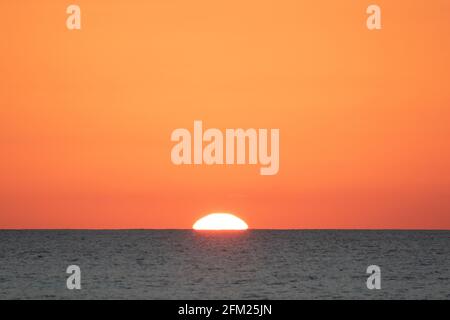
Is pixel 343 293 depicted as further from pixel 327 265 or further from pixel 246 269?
pixel 327 265

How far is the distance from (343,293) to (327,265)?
30165 millimetres

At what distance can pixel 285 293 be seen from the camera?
177ft

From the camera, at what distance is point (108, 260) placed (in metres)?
89.9
